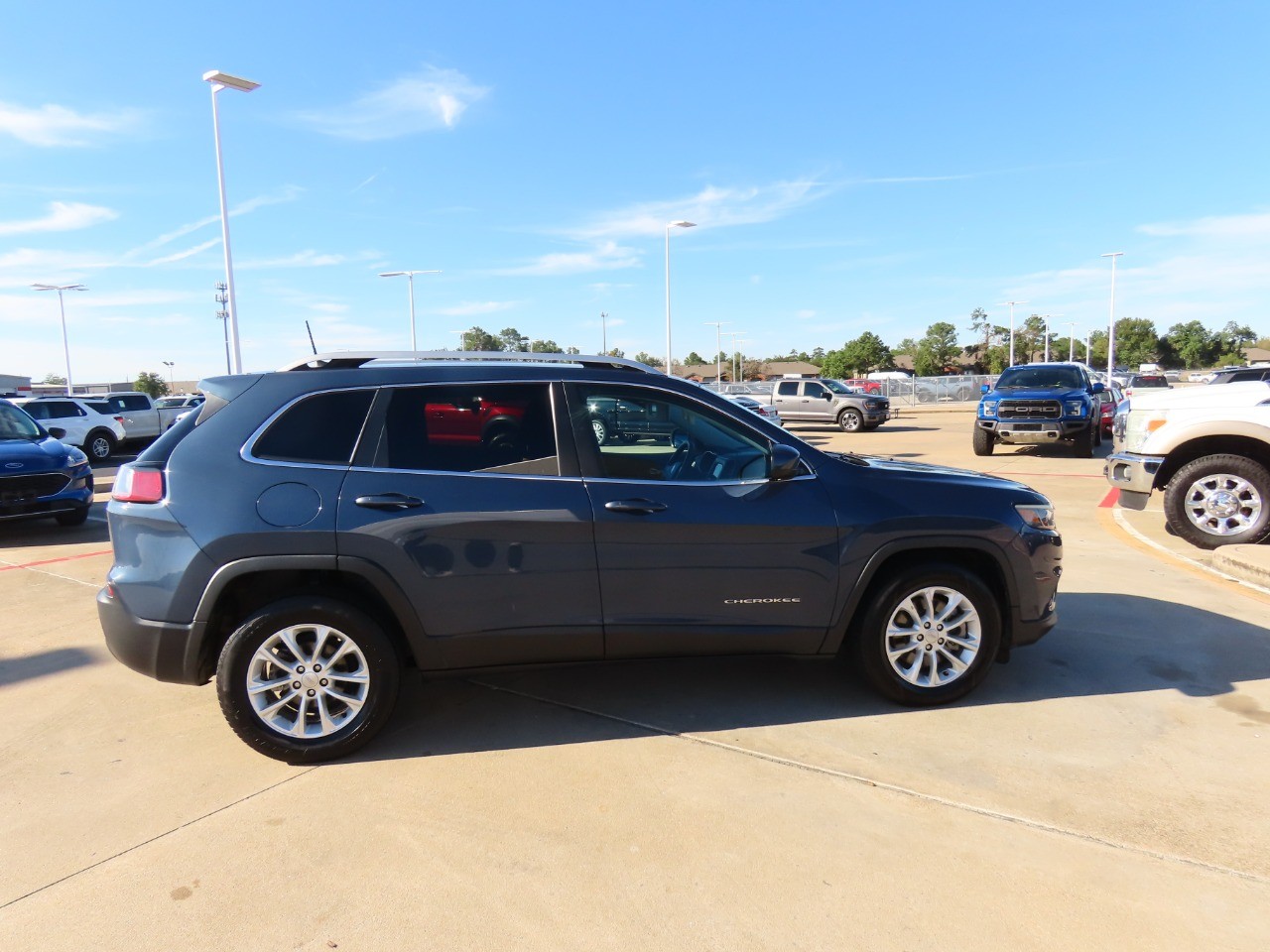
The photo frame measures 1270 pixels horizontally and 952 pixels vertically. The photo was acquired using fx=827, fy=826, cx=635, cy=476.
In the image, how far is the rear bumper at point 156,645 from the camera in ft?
11.3

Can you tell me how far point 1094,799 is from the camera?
3.18 m

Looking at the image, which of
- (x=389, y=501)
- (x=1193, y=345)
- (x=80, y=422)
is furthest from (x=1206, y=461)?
(x=1193, y=345)

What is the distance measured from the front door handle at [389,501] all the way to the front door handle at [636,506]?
2.70 feet

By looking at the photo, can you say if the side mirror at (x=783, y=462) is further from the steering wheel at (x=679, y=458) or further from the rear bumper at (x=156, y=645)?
the rear bumper at (x=156, y=645)

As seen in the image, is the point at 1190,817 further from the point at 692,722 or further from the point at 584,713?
the point at 584,713

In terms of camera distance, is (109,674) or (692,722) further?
(109,674)

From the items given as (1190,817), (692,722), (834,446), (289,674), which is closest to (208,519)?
(289,674)

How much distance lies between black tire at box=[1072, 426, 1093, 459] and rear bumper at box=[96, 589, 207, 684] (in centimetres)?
1626

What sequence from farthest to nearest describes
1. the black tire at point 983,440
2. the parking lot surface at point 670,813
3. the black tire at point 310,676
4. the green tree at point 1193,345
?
the green tree at point 1193,345
the black tire at point 983,440
the black tire at point 310,676
the parking lot surface at point 670,813

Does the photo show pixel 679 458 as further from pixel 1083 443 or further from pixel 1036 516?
pixel 1083 443

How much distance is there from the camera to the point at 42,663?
484 cm

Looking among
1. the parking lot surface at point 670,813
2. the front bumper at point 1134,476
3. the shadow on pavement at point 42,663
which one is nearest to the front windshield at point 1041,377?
the front bumper at point 1134,476

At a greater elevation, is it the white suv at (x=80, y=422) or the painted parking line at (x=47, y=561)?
the white suv at (x=80, y=422)

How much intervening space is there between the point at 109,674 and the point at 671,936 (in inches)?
149
